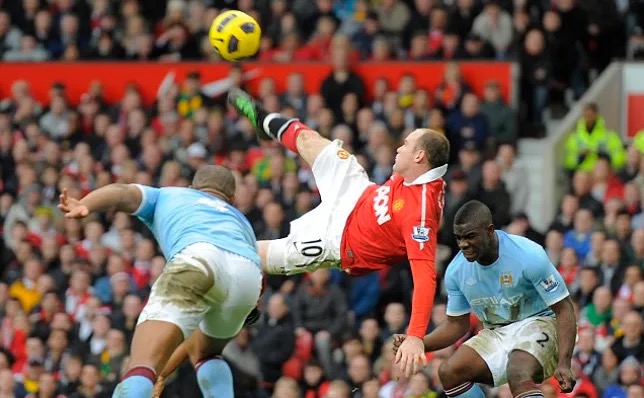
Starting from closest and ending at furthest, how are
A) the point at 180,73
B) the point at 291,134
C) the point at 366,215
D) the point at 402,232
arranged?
the point at 402,232 < the point at 366,215 < the point at 291,134 < the point at 180,73

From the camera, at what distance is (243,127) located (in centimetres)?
1923

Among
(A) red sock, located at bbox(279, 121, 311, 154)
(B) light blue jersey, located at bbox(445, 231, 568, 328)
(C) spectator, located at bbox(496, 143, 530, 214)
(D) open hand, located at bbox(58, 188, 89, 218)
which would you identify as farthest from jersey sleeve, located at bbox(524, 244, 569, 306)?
(C) spectator, located at bbox(496, 143, 530, 214)

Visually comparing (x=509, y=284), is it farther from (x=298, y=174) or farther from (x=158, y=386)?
(x=298, y=174)

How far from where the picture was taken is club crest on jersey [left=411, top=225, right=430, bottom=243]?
1102 centimetres

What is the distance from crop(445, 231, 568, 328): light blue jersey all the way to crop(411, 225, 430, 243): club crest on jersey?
1.11 feet

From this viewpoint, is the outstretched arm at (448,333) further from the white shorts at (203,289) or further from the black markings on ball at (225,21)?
the black markings on ball at (225,21)

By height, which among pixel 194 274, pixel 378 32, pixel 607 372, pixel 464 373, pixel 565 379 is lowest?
pixel 607 372

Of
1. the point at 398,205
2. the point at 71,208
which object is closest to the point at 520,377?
the point at 398,205

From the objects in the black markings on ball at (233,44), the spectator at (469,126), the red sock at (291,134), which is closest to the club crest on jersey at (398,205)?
the red sock at (291,134)

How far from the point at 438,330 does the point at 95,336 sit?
20.1 feet

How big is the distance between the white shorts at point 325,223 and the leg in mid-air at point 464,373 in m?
1.33

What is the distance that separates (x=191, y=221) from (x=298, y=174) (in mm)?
7877

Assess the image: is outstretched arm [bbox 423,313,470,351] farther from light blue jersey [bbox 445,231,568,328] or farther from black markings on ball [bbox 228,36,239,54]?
black markings on ball [bbox 228,36,239,54]

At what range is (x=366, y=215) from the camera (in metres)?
11.8
